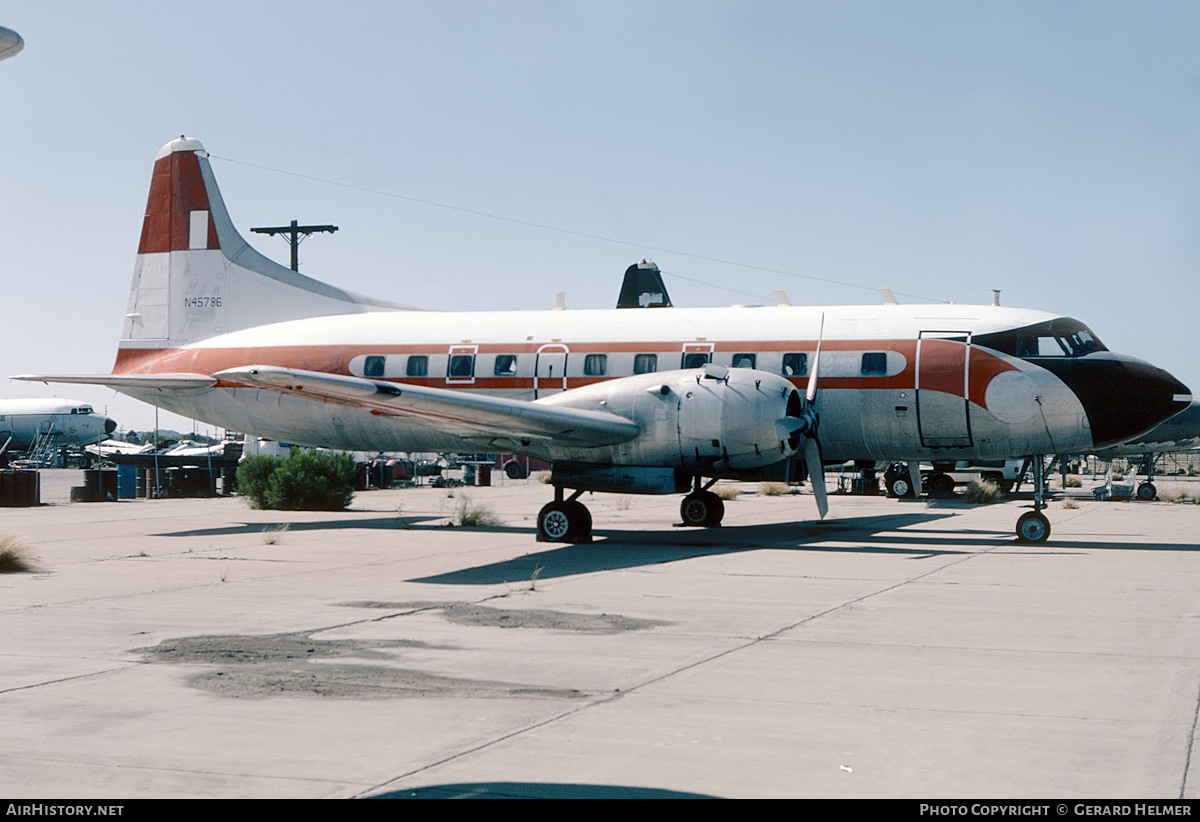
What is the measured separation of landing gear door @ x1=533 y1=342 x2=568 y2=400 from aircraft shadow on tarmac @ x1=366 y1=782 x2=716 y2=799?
51.2 ft

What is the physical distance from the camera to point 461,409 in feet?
53.0

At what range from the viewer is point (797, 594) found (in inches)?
488

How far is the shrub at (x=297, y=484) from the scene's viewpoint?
27906mm

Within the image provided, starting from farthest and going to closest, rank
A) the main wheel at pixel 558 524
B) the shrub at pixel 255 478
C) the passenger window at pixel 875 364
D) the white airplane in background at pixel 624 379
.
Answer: the shrub at pixel 255 478, the passenger window at pixel 875 364, the main wheel at pixel 558 524, the white airplane in background at pixel 624 379

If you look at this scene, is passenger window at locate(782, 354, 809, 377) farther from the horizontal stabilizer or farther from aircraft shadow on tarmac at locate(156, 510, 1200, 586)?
the horizontal stabilizer

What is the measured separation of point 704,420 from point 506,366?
5.40 meters

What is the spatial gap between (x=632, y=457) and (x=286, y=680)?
33.8 ft

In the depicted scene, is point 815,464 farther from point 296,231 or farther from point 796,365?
point 296,231

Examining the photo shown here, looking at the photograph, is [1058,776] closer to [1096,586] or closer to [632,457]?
[1096,586]

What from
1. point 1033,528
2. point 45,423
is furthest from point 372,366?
point 45,423

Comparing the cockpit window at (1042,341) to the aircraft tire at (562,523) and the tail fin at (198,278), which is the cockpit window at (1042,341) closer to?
the aircraft tire at (562,523)

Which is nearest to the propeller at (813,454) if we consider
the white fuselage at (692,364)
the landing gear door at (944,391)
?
the white fuselage at (692,364)

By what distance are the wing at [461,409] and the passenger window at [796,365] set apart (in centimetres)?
359
